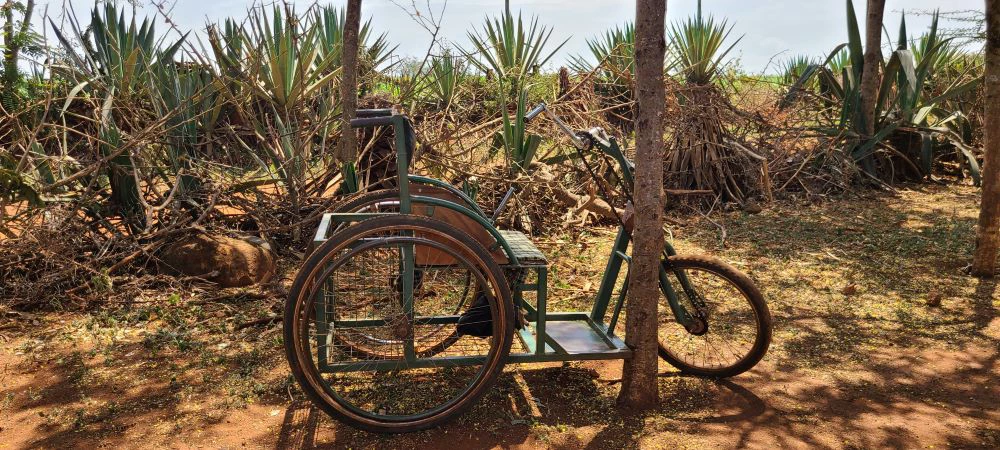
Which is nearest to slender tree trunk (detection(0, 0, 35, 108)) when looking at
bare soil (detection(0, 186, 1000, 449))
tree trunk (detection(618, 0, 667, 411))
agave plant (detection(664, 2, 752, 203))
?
bare soil (detection(0, 186, 1000, 449))

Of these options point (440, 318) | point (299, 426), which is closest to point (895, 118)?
point (440, 318)

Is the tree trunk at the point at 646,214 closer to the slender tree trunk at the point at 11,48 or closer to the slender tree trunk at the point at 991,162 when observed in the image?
the slender tree trunk at the point at 991,162

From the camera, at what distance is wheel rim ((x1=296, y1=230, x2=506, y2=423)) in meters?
2.77

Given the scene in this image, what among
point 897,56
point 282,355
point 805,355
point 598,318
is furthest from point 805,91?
point 282,355

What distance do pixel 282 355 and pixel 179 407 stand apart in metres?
0.65

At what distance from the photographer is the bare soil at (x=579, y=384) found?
114 inches

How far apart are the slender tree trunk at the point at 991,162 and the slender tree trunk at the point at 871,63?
3520 millimetres

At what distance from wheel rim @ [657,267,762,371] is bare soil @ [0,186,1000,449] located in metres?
0.14

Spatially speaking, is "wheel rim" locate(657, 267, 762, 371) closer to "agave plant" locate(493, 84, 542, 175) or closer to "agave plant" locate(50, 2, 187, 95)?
"agave plant" locate(493, 84, 542, 175)

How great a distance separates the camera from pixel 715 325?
13.7 ft

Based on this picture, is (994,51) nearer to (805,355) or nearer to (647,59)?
(805,355)

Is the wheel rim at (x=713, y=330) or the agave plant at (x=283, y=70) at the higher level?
the agave plant at (x=283, y=70)

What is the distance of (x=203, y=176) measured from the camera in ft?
18.0

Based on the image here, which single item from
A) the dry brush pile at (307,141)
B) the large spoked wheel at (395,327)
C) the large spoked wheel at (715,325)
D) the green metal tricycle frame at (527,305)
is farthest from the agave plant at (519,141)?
the large spoked wheel at (395,327)
